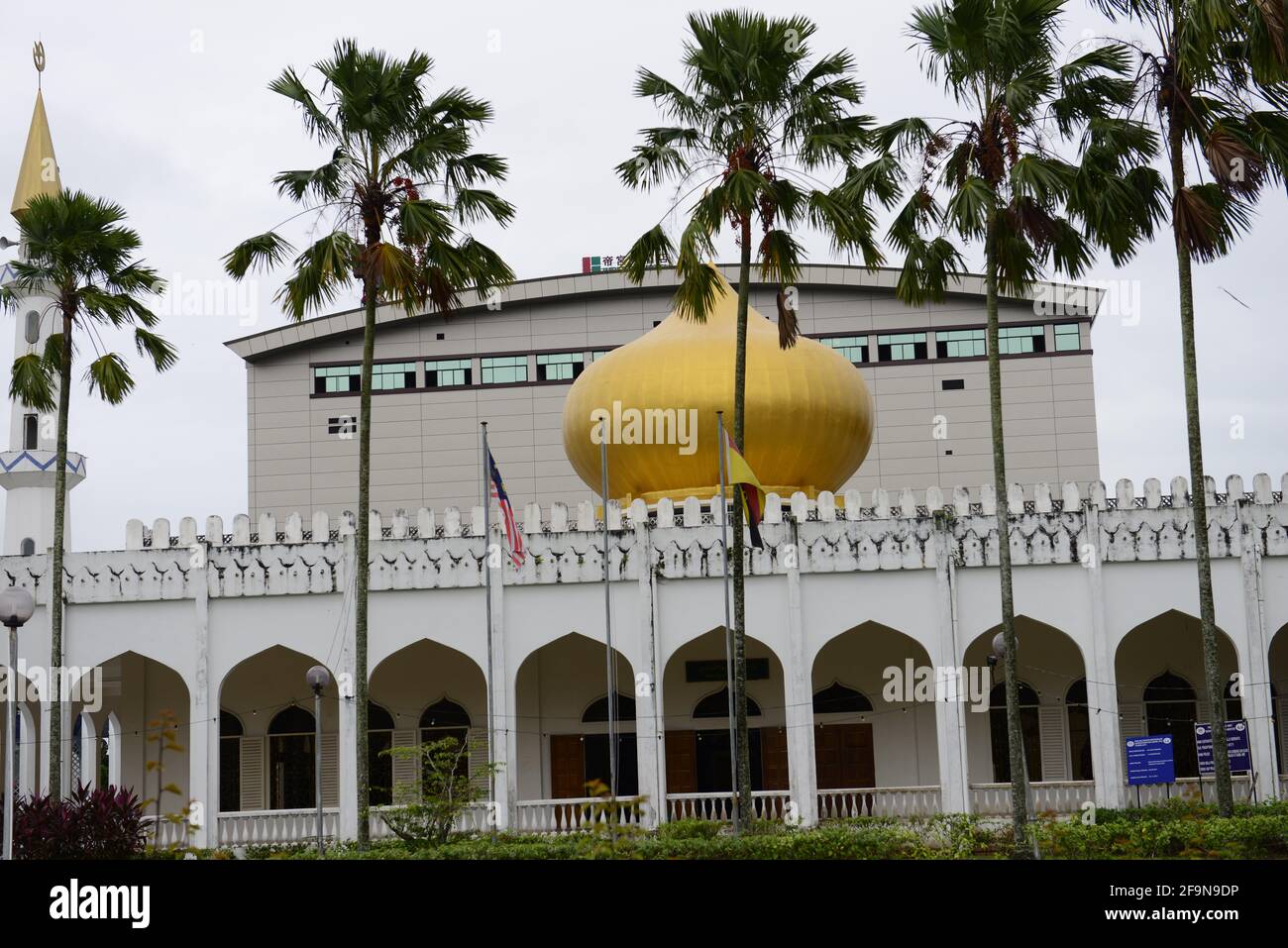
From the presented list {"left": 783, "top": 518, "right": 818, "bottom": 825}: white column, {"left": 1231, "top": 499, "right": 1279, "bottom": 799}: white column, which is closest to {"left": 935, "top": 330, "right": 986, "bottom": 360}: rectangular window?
{"left": 1231, "top": 499, "right": 1279, "bottom": 799}: white column

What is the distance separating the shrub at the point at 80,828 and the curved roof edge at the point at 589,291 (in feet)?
78.7

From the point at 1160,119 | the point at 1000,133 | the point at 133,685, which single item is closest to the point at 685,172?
the point at 1000,133

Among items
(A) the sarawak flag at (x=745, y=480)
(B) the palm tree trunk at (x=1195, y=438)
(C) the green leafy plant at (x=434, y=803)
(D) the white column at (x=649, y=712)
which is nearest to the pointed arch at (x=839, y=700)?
(D) the white column at (x=649, y=712)

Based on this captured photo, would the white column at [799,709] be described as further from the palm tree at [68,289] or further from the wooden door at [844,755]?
the palm tree at [68,289]

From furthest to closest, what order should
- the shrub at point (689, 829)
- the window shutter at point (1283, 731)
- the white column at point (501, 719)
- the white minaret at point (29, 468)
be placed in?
the white minaret at point (29, 468) → the window shutter at point (1283, 731) → the white column at point (501, 719) → the shrub at point (689, 829)

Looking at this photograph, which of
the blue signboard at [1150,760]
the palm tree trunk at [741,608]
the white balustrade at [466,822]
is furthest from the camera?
the white balustrade at [466,822]

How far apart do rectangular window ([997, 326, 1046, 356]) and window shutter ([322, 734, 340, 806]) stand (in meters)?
20.9

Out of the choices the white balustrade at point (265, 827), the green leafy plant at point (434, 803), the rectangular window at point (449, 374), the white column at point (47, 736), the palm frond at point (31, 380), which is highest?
the rectangular window at point (449, 374)

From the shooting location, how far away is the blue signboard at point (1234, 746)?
24297 mm

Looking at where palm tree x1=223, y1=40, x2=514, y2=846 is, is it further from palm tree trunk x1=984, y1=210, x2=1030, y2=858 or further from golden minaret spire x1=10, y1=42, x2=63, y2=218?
golden minaret spire x1=10, y1=42, x2=63, y2=218

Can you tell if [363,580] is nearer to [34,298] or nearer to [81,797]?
[81,797]
